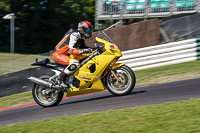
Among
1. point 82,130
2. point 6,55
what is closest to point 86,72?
Answer: point 82,130

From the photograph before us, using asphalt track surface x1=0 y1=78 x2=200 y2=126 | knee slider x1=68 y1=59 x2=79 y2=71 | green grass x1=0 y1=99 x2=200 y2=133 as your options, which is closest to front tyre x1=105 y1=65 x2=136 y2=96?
asphalt track surface x1=0 y1=78 x2=200 y2=126

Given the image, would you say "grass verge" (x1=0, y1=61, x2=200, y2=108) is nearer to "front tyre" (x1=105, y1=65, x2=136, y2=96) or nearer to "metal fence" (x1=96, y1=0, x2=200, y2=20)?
"front tyre" (x1=105, y1=65, x2=136, y2=96)

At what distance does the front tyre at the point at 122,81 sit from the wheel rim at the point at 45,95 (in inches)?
52.8

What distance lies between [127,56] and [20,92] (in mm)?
4332

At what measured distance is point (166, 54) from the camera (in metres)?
11.9

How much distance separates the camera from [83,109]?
6672 mm

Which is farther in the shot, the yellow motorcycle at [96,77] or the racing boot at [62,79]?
the racing boot at [62,79]

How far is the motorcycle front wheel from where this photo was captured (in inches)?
299

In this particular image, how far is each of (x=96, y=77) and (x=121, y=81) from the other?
0.58 meters

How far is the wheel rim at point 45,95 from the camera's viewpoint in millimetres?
7626

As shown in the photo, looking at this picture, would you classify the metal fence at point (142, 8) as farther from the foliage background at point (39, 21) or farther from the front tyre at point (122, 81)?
the front tyre at point (122, 81)

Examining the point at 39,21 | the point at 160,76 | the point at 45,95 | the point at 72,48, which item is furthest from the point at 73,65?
the point at 39,21

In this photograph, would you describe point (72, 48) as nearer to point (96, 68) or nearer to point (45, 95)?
point (96, 68)

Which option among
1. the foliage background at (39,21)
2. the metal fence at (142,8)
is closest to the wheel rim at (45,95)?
the metal fence at (142,8)
